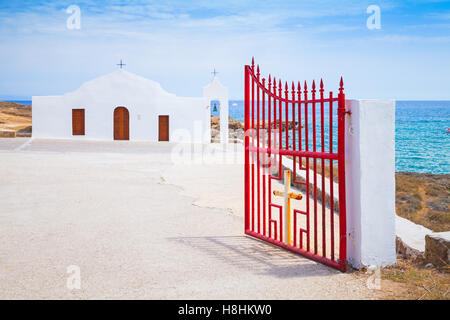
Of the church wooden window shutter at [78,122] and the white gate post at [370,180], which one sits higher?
the church wooden window shutter at [78,122]

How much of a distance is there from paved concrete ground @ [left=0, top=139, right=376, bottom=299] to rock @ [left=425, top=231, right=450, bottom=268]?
100 centimetres

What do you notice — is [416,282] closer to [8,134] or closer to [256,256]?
[256,256]

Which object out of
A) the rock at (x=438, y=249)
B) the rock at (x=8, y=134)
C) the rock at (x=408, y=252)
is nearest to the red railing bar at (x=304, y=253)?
the rock at (x=438, y=249)

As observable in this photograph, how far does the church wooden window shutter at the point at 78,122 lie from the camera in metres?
32.3

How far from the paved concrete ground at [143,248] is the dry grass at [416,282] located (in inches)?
11.5

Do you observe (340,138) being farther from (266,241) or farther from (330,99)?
(266,241)

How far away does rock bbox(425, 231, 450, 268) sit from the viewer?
17.7 feet

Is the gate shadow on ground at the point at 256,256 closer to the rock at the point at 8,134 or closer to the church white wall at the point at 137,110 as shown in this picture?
the church white wall at the point at 137,110

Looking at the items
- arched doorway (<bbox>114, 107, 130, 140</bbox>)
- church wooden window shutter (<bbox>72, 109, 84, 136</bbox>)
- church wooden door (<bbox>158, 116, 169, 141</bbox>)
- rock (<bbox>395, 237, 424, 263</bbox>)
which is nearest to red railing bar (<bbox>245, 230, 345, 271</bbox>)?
rock (<bbox>395, 237, 424, 263</bbox>)

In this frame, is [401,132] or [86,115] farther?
[401,132]

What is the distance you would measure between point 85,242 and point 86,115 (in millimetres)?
26706
